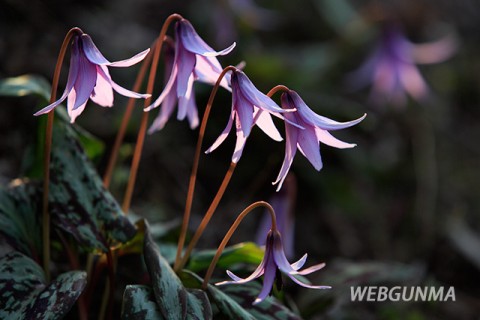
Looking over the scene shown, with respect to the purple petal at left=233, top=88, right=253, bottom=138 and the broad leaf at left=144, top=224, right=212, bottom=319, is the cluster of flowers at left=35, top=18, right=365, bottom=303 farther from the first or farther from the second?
the broad leaf at left=144, top=224, right=212, bottom=319

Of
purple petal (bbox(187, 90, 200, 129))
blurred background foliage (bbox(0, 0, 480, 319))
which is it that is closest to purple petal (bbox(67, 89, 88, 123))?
purple petal (bbox(187, 90, 200, 129))

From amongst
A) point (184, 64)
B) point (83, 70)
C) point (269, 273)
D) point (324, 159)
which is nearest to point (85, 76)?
point (83, 70)

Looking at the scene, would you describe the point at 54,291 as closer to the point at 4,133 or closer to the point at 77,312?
the point at 77,312

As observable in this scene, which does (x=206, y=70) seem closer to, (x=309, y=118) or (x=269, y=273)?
(x=309, y=118)

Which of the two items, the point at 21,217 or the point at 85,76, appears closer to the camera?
the point at 85,76

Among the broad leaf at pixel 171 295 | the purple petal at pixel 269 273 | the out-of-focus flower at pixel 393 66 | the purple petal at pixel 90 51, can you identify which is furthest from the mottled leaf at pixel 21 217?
the out-of-focus flower at pixel 393 66

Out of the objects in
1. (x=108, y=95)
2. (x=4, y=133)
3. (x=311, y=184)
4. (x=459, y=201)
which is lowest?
(x=459, y=201)

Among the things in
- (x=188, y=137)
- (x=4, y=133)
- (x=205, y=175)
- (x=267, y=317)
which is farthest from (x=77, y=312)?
(x=188, y=137)
